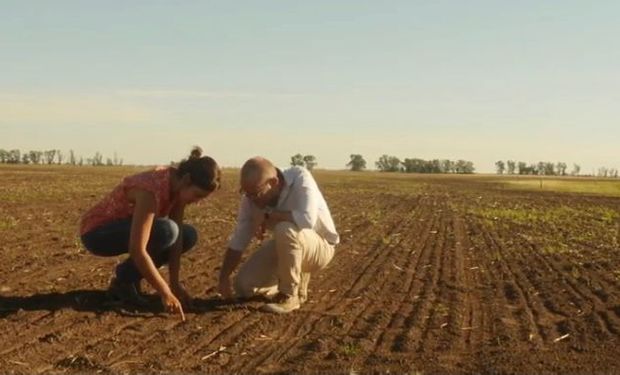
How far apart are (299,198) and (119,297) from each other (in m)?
1.64

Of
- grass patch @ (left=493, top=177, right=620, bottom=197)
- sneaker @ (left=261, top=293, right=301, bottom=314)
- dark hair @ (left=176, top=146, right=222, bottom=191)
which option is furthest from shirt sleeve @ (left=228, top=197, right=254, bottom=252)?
grass patch @ (left=493, top=177, right=620, bottom=197)

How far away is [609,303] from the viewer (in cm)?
716

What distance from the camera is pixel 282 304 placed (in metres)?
6.07

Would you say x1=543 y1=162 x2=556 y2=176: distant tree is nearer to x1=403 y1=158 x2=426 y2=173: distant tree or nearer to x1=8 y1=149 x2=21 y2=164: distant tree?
x1=403 y1=158 x2=426 y2=173: distant tree

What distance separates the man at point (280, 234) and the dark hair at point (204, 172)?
319mm

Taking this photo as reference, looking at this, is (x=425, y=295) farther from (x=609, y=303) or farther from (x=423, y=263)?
(x=423, y=263)

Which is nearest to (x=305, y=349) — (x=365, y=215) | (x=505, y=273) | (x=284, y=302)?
(x=284, y=302)

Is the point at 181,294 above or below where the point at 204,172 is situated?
below

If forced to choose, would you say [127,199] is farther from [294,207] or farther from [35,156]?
[35,156]

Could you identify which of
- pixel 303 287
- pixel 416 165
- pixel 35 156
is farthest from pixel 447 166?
pixel 303 287

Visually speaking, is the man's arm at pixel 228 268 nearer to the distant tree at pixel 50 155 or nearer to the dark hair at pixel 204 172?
the dark hair at pixel 204 172

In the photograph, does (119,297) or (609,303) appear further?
(609,303)

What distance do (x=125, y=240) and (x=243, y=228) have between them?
36.3 inches

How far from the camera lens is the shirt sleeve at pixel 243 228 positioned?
20.3 ft
